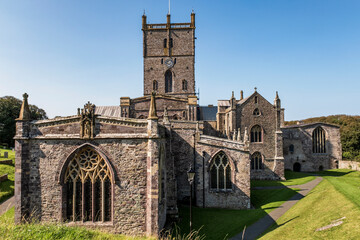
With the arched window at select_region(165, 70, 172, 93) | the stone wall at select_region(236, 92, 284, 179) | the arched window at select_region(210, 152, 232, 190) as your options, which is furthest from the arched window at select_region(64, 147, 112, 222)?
the arched window at select_region(165, 70, 172, 93)

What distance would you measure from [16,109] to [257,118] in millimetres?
49142

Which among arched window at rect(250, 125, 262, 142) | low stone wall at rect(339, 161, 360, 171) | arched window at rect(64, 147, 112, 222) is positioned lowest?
low stone wall at rect(339, 161, 360, 171)

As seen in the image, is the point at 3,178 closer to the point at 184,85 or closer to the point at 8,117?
the point at 8,117

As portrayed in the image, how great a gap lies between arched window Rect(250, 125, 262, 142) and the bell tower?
13235 mm

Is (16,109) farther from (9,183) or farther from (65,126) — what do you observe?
(65,126)

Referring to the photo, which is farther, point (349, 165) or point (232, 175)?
point (349, 165)

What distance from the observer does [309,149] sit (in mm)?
39219

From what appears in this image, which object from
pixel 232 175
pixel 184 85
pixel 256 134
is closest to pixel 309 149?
pixel 256 134

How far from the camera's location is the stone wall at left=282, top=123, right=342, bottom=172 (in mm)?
38969

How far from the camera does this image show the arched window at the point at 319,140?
3984cm

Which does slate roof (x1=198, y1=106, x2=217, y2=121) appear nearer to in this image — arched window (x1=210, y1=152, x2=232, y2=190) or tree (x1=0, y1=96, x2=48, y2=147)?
arched window (x1=210, y1=152, x2=232, y2=190)

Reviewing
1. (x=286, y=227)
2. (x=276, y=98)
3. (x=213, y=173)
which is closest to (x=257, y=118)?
(x=276, y=98)

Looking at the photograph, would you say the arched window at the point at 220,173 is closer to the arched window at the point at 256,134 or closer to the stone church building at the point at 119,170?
the stone church building at the point at 119,170

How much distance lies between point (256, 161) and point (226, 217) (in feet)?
51.3
